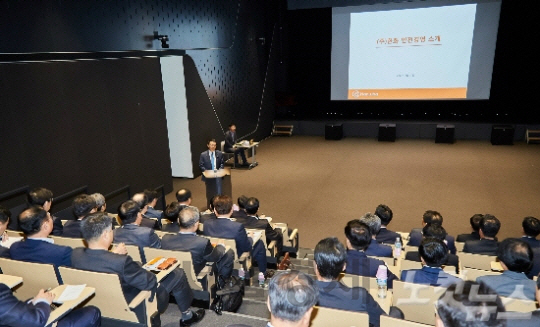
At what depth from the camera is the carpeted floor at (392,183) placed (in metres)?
6.95

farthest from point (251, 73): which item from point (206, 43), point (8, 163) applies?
A: point (8, 163)

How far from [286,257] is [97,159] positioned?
11.9ft

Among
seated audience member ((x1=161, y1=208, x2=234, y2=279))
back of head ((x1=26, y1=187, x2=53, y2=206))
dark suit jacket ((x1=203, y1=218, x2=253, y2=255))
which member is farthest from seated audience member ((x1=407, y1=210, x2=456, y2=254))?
back of head ((x1=26, y1=187, x2=53, y2=206))

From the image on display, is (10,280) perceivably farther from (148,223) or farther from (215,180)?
(215,180)

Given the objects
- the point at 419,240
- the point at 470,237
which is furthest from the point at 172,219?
the point at 470,237

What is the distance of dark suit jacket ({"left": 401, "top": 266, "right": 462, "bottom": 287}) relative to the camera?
10.2ft

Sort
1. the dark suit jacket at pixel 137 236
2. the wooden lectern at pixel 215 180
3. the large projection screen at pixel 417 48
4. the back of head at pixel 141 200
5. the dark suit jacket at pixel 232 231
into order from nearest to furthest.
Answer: the dark suit jacket at pixel 137 236 < the dark suit jacket at pixel 232 231 < the back of head at pixel 141 200 < the wooden lectern at pixel 215 180 < the large projection screen at pixel 417 48

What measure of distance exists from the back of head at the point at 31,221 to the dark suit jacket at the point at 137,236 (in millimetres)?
723

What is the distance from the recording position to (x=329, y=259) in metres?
2.69

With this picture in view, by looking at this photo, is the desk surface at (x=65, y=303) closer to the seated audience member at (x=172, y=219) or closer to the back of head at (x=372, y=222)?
the seated audience member at (x=172, y=219)

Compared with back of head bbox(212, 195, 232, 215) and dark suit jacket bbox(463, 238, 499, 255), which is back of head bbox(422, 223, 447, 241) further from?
back of head bbox(212, 195, 232, 215)

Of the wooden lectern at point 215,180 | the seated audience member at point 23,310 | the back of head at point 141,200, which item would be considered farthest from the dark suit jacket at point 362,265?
the wooden lectern at point 215,180

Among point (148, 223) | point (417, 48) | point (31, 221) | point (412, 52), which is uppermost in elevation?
point (417, 48)

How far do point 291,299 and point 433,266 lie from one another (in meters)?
1.75
